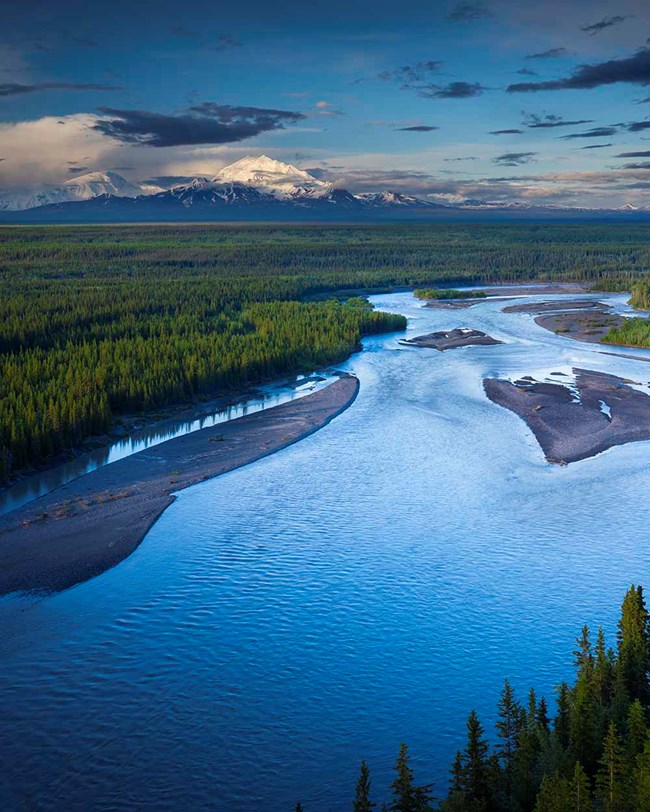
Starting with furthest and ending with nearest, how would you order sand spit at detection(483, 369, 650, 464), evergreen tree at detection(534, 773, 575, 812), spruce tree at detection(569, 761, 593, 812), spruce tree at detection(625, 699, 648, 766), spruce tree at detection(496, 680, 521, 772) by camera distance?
1. sand spit at detection(483, 369, 650, 464)
2. spruce tree at detection(496, 680, 521, 772)
3. spruce tree at detection(625, 699, 648, 766)
4. evergreen tree at detection(534, 773, 575, 812)
5. spruce tree at detection(569, 761, 593, 812)

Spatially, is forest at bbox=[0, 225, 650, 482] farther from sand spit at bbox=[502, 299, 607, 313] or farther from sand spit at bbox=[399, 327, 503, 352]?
sand spit at bbox=[502, 299, 607, 313]

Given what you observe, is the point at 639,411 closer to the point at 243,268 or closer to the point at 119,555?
the point at 119,555

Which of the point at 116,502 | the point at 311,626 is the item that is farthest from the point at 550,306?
the point at 311,626

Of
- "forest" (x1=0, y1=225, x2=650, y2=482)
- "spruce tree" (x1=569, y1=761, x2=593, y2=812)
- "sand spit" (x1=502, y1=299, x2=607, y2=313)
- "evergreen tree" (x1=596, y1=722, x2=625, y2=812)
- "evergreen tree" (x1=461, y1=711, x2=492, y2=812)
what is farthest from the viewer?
"sand spit" (x1=502, y1=299, x2=607, y2=313)

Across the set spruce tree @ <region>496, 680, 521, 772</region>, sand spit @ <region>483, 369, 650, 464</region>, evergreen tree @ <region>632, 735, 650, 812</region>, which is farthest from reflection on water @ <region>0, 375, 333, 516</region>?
evergreen tree @ <region>632, 735, 650, 812</region>

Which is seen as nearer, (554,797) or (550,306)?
(554,797)

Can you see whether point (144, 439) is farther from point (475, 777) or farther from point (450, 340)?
point (450, 340)
